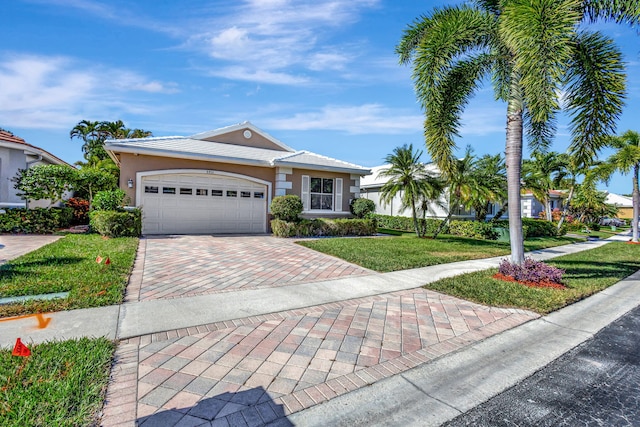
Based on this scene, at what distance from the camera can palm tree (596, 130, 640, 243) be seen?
16.8m

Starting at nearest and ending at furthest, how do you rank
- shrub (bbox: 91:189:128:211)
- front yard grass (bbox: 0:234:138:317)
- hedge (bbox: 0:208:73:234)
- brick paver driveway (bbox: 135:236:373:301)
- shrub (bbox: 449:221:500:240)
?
front yard grass (bbox: 0:234:138:317) < brick paver driveway (bbox: 135:236:373:301) < shrub (bbox: 91:189:128:211) < hedge (bbox: 0:208:73:234) < shrub (bbox: 449:221:500:240)

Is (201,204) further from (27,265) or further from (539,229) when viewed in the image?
(539,229)

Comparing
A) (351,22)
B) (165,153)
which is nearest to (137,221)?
(165,153)

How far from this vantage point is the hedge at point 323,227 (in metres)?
13.9

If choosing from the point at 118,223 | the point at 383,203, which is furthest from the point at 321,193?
the point at 118,223

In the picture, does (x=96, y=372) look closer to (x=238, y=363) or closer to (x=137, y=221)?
(x=238, y=363)

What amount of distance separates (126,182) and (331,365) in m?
12.7

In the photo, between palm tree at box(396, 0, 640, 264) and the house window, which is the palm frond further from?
the house window

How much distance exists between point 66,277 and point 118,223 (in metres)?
6.16

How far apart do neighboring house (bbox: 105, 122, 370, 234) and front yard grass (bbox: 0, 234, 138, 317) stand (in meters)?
4.70

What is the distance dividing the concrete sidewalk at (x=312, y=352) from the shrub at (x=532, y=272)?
109 centimetres

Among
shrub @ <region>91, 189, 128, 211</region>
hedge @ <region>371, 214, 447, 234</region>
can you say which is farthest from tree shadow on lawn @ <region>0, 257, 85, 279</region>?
hedge @ <region>371, 214, 447, 234</region>

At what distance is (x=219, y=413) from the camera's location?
8.16 feet

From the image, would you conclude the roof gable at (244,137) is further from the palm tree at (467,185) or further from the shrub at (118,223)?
the palm tree at (467,185)
